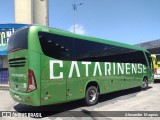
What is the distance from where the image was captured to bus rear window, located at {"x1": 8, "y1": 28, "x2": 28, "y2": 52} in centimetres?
837

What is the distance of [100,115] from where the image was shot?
28.6 ft

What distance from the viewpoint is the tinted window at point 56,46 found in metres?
8.42

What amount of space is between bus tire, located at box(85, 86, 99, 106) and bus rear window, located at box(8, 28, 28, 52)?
3.61 m

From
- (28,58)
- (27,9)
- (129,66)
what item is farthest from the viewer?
(27,9)

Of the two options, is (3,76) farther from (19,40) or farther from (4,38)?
(19,40)

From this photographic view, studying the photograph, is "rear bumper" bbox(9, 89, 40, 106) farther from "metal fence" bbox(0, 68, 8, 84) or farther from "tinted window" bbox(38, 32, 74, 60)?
"metal fence" bbox(0, 68, 8, 84)

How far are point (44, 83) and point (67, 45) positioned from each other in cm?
195

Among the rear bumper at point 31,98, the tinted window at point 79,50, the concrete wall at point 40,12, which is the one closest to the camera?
the rear bumper at point 31,98

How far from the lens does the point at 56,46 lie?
8875mm

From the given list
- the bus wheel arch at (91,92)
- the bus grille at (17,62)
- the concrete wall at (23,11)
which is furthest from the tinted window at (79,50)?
the concrete wall at (23,11)

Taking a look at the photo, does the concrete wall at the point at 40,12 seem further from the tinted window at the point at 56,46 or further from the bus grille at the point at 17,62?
the tinted window at the point at 56,46

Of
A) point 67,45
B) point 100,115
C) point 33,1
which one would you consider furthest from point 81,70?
point 33,1

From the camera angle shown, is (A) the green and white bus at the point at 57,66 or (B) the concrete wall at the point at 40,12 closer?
(A) the green and white bus at the point at 57,66

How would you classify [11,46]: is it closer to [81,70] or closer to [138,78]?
[81,70]
